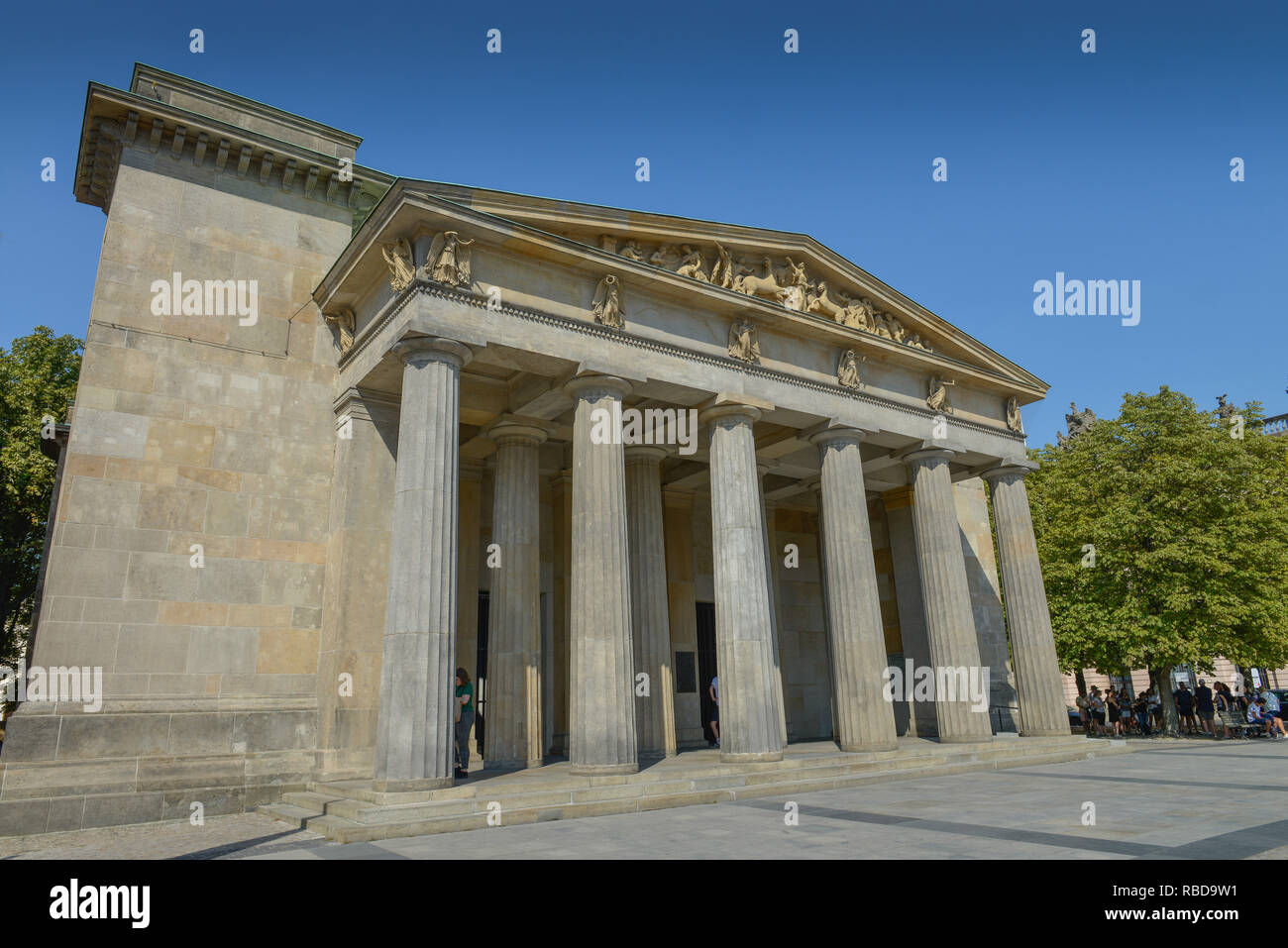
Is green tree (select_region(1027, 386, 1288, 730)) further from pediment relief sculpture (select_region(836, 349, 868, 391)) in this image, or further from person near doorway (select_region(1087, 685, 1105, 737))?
pediment relief sculpture (select_region(836, 349, 868, 391))

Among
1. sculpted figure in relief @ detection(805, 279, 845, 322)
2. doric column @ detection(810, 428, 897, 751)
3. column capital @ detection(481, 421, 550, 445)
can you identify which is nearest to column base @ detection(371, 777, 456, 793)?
column capital @ detection(481, 421, 550, 445)

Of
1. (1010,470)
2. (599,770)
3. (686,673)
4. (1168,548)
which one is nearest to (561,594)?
(686,673)

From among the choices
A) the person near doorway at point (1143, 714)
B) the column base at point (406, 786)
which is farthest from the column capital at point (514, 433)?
the person near doorway at point (1143, 714)

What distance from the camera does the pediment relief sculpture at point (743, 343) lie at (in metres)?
20.8

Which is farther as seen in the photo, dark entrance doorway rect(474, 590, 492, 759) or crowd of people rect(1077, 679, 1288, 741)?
crowd of people rect(1077, 679, 1288, 741)

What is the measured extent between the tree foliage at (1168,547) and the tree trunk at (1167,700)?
59 centimetres

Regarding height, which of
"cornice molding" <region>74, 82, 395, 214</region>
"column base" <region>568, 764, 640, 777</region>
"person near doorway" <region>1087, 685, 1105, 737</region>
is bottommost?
"person near doorway" <region>1087, 685, 1105, 737</region>

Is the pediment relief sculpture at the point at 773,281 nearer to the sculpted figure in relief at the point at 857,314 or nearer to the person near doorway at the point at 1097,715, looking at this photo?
the sculpted figure in relief at the point at 857,314

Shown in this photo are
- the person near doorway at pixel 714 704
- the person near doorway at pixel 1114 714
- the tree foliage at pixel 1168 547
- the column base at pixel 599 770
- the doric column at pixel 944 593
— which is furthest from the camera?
the person near doorway at pixel 1114 714

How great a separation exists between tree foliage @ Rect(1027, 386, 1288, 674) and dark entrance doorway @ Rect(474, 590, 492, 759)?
2562 cm

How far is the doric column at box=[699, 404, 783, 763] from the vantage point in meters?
18.5

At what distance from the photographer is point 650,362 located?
19.3 m
